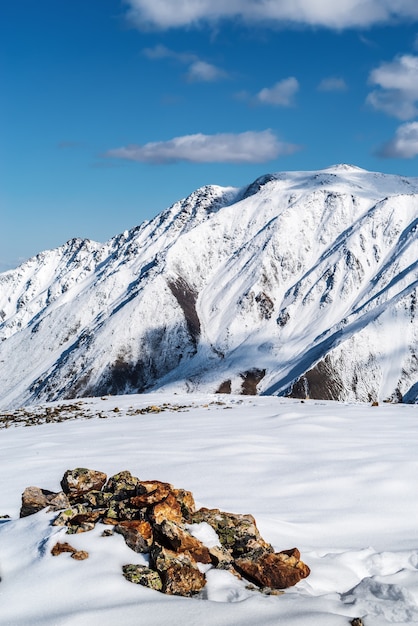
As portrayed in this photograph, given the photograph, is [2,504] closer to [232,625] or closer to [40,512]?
[40,512]

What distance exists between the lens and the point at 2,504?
9633 mm

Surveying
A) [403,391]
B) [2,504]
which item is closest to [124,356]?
[403,391]

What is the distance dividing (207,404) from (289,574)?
18.8 m

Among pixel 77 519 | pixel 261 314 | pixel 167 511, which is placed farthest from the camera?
pixel 261 314

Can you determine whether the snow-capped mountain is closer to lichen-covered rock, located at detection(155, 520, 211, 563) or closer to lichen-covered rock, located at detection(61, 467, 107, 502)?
lichen-covered rock, located at detection(61, 467, 107, 502)

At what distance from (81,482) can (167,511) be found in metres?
1.97

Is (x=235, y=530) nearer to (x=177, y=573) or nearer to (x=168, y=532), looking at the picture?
(x=168, y=532)

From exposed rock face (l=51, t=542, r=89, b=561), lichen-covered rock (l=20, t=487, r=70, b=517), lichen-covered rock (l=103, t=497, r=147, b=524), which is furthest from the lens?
lichen-covered rock (l=20, t=487, r=70, b=517)

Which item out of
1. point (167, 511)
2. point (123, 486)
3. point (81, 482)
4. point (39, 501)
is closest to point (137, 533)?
point (167, 511)

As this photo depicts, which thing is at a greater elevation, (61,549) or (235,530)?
(61,549)

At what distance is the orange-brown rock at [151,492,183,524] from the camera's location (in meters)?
6.88

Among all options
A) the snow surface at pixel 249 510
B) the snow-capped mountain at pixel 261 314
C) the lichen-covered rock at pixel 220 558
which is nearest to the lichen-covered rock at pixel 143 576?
the snow surface at pixel 249 510

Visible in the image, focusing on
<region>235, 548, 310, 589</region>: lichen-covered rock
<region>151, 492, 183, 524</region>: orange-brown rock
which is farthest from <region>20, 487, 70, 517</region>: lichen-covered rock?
<region>235, 548, 310, 589</region>: lichen-covered rock

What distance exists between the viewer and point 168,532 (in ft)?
21.1
